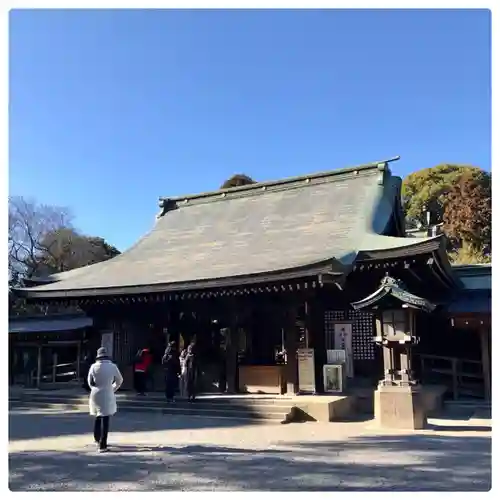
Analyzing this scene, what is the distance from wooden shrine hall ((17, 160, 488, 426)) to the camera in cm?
1123

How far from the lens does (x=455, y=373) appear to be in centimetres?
1273

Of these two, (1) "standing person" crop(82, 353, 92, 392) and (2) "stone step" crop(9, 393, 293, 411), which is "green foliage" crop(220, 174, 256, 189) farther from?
(2) "stone step" crop(9, 393, 293, 411)

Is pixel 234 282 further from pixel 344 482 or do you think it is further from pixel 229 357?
pixel 344 482

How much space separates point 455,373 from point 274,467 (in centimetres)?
783

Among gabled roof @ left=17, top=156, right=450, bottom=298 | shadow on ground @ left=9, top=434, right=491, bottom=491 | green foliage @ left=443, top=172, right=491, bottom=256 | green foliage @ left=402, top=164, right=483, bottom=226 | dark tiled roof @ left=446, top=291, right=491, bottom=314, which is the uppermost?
green foliage @ left=402, top=164, right=483, bottom=226

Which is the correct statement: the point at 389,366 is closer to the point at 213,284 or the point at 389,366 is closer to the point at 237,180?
the point at 213,284

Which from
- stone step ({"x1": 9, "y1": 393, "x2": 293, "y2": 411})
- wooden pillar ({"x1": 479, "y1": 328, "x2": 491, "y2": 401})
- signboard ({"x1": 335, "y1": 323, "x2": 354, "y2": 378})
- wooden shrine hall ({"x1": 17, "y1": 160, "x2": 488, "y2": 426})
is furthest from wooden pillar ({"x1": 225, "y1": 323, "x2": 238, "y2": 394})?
wooden pillar ({"x1": 479, "y1": 328, "x2": 491, "y2": 401})

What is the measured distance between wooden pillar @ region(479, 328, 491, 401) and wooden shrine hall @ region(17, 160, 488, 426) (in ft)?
4.31

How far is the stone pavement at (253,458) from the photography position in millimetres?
5660

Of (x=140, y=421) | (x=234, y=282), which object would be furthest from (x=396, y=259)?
(x=140, y=421)

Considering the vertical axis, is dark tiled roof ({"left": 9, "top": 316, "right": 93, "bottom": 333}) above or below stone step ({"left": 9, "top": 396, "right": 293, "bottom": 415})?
above

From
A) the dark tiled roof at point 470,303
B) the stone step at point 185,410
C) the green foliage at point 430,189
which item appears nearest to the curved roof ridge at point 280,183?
the dark tiled roof at point 470,303

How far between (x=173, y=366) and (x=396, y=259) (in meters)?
5.42

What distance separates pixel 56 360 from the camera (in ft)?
59.3
